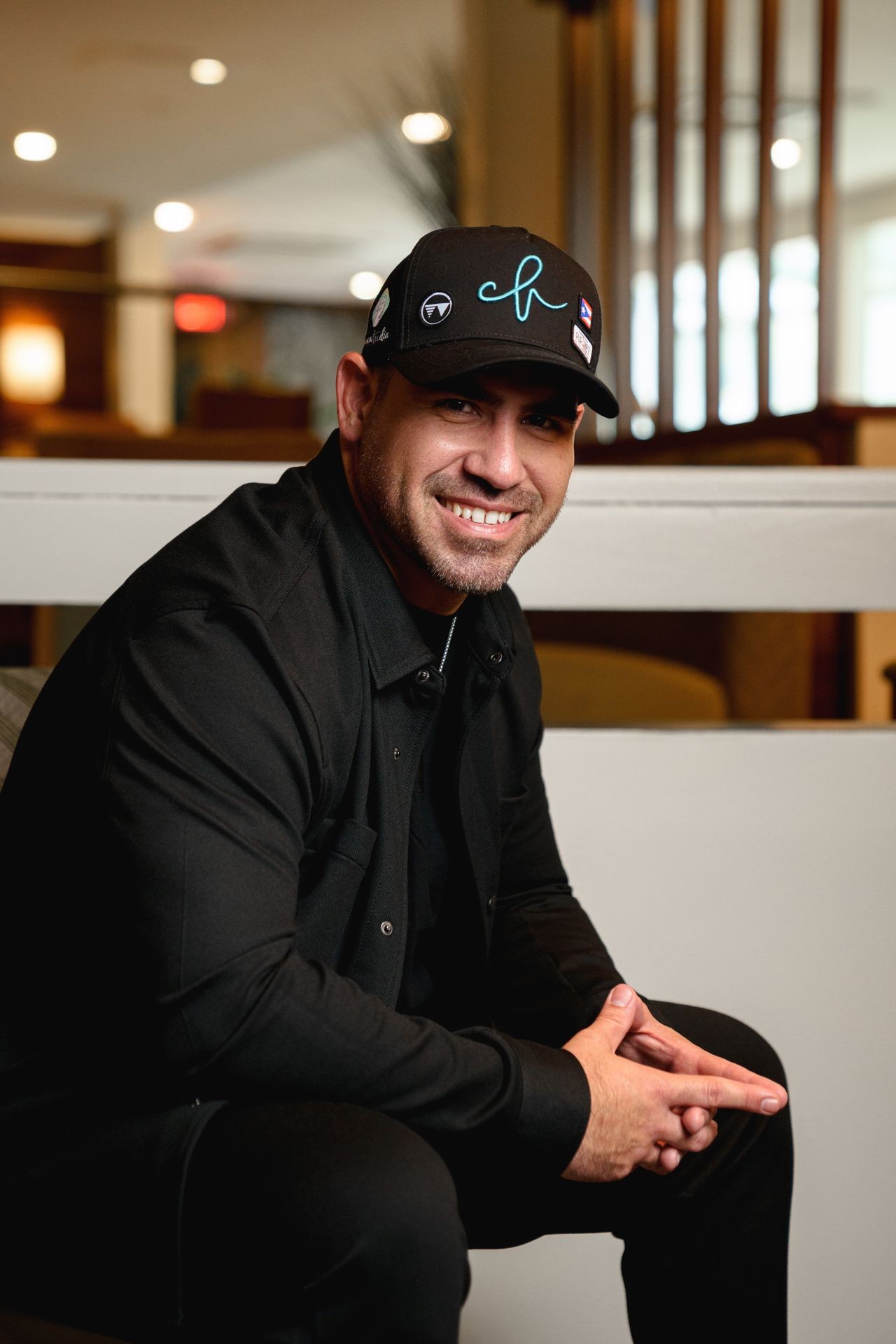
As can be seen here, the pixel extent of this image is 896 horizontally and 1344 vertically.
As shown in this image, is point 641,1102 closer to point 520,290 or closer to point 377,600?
point 377,600

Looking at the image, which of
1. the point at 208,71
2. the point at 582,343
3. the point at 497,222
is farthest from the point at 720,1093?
the point at 208,71

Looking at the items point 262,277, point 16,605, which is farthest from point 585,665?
point 262,277

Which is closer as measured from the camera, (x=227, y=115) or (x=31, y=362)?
(x=227, y=115)

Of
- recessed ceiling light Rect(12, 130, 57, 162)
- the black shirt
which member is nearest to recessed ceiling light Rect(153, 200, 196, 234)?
recessed ceiling light Rect(12, 130, 57, 162)

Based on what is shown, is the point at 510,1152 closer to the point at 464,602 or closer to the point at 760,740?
the point at 464,602

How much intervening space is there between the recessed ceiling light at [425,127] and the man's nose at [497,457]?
616cm

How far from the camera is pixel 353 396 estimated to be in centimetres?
119

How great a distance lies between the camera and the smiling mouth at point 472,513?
3.75ft

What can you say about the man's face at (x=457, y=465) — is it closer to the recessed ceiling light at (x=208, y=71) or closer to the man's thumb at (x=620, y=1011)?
the man's thumb at (x=620, y=1011)

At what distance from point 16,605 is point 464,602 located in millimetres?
584

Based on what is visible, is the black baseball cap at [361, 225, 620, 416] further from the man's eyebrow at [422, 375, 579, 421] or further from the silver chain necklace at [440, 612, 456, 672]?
the silver chain necklace at [440, 612, 456, 672]

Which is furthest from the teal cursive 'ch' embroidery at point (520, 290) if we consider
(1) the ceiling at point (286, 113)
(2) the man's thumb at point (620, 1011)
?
(1) the ceiling at point (286, 113)

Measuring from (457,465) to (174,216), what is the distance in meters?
9.74

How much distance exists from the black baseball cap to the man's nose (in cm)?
8
